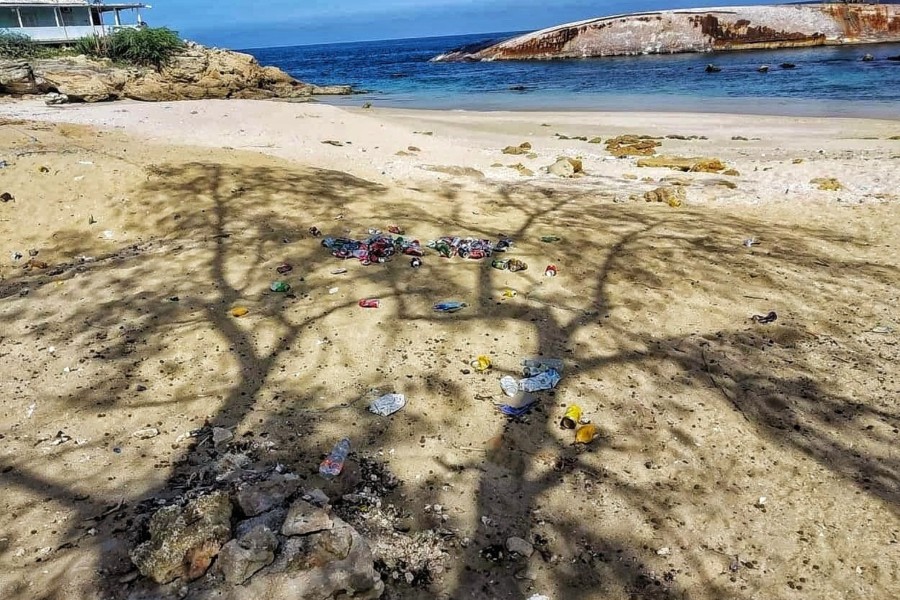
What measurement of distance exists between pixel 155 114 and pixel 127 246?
8.85 meters

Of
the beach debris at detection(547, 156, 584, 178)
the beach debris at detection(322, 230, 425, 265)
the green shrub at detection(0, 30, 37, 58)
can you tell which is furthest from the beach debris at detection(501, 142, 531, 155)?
the green shrub at detection(0, 30, 37, 58)

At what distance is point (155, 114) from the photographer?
11797mm

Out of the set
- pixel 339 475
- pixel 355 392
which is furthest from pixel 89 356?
pixel 339 475

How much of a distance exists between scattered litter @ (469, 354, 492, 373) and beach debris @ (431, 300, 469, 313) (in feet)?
1.73

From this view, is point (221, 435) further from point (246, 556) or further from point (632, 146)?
point (632, 146)

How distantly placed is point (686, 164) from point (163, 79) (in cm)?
1722

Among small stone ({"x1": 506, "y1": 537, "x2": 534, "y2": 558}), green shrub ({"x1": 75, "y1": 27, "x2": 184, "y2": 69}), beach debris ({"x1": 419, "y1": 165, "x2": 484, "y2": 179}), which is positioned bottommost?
small stone ({"x1": 506, "y1": 537, "x2": 534, "y2": 558})

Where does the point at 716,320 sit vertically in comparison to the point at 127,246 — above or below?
below

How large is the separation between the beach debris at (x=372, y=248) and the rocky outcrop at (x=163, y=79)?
48.7 ft

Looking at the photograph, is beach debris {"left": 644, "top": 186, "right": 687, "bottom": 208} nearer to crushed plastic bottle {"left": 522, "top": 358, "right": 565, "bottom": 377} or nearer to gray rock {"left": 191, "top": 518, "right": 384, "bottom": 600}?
crushed plastic bottle {"left": 522, "top": 358, "right": 565, "bottom": 377}

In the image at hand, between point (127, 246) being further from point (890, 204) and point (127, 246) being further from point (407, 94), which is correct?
point (407, 94)

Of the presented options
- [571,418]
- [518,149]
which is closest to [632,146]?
[518,149]

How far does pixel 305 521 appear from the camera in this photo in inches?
69.2

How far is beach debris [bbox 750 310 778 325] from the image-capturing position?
3438mm
